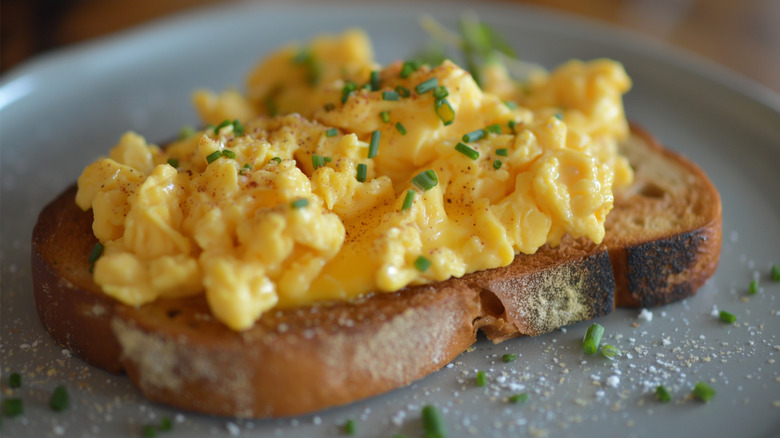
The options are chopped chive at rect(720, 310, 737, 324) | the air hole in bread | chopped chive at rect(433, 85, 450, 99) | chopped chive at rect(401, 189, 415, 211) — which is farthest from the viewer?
the air hole in bread

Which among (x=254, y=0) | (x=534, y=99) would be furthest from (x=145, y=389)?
(x=254, y=0)

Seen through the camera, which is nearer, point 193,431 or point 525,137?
point 193,431

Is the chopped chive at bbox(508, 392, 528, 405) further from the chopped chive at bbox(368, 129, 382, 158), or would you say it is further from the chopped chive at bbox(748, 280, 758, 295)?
the chopped chive at bbox(748, 280, 758, 295)

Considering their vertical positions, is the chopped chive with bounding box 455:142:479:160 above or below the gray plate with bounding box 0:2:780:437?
above

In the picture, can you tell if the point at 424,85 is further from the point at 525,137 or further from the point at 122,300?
the point at 122,300

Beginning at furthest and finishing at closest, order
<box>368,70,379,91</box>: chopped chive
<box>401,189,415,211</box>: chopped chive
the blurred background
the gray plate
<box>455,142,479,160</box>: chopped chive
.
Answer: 1. the blurred background
2. <box>368,70,379,91</box>: chopped chive
3. <box>455,142,479,160</box>: chopped chive
4. <box>401,189,415,211</box>: chopped chive
5. the gray plate

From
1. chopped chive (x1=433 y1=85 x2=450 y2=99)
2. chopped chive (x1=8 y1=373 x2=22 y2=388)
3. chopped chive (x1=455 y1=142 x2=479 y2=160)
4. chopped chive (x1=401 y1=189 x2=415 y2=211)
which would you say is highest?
chopped chive (x1=433 y1=85 x2=450 y2=99)

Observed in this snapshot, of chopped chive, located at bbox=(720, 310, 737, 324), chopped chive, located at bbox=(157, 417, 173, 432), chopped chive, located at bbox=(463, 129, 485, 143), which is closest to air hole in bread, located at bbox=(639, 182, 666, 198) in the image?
chopped chive, located at bbox=(720, 310, 737, 324)
